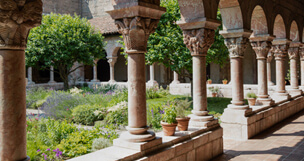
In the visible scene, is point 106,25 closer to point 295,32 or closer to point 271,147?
point 295,32

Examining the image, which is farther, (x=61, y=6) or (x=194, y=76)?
(x=61, y=6)

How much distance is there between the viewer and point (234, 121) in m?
6.68

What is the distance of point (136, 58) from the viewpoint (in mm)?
3785

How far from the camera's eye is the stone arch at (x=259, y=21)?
7916 mm

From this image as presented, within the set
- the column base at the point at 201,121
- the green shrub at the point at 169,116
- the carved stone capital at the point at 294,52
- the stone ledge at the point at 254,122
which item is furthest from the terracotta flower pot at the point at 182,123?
the carved stone capital at the point at 294,52

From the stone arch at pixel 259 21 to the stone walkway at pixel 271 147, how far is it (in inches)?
114

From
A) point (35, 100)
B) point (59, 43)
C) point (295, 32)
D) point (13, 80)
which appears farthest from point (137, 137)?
point (59, 43)

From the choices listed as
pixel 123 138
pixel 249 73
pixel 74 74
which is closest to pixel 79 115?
pixel 123 138

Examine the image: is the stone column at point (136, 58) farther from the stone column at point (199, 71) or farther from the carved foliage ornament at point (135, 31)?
the stone column at point (199, 71)

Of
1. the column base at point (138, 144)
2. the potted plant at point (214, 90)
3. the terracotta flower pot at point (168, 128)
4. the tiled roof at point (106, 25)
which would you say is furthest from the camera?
the tiled roof at point (106, 25)

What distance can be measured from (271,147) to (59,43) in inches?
477

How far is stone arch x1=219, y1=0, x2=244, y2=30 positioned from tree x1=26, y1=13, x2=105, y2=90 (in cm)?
996

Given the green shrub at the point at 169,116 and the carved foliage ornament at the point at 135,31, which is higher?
the carved foliage ornament at the point at 135,31

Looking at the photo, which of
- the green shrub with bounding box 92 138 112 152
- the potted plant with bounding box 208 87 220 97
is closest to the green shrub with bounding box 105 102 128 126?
the green shrub with bounding box 92 138 112 152
